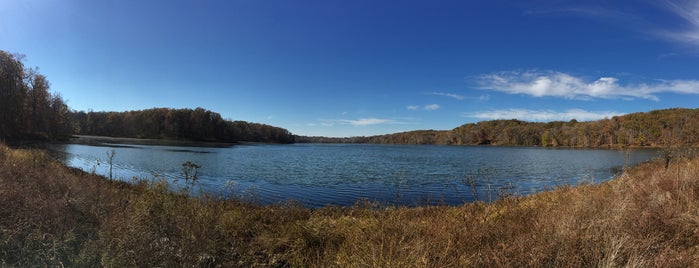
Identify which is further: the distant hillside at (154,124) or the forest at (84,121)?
the distant hillside at (154,124)

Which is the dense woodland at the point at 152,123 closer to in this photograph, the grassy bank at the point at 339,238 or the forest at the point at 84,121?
the forest at the point at 84,121

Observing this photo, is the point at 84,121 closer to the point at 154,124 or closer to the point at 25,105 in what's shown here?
the point at 154,124

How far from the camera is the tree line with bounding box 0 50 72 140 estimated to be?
50875mm

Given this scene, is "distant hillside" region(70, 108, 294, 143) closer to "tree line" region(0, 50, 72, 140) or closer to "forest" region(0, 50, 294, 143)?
"forest" region(0, 50, 294, 143)

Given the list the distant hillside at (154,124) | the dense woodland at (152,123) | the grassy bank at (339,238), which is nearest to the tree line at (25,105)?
the dense woodland at (152,123)

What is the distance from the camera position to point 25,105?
5638cm

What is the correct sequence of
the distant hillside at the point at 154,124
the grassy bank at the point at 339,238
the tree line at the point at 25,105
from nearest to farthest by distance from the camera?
1. the grassy bank at the point at 339,238
2. the tree line at the point at 25,105
3. the distant hillside at the point at 154,124

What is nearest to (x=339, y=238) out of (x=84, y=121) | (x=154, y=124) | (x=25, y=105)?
(x=25, y=105)

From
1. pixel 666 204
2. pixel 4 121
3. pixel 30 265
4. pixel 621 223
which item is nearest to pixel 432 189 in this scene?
pixel 666 204

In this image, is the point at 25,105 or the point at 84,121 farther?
the point at 84,121

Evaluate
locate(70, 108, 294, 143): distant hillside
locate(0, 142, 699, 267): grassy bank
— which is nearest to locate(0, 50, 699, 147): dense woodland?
locate(70, 108, 294, 143): distant hillside

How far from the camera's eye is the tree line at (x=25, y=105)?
50.9m

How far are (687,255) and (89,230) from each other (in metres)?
7.98

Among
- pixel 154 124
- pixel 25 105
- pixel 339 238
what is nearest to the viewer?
pixel 339 238
